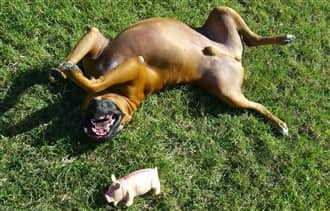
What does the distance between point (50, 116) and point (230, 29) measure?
6.17 feet

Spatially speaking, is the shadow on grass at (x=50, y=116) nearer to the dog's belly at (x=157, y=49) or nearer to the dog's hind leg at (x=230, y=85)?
the dog's belly at (x=157, y=49)

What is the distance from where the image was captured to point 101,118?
4238 mm

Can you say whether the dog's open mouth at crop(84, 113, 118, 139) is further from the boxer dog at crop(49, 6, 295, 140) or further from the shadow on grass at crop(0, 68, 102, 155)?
the shadow on grass at crop(0, 68, 102, 155)

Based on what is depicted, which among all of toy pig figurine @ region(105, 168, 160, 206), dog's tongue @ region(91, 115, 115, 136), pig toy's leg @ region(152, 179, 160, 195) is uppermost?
dog's tongue @ region(91, 115, 115, 136)

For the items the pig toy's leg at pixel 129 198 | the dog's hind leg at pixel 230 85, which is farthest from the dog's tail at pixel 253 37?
the pig toy's leg at pixel 129 198

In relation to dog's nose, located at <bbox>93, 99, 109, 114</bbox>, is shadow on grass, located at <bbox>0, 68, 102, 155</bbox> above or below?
below

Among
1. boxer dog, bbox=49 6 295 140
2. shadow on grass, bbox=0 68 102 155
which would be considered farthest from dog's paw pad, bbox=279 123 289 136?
shadow on grass, bbox=0 68 102 155

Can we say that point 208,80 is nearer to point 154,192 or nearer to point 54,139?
point 154,192

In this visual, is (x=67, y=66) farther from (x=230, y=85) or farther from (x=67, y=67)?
(x=230, y=85)

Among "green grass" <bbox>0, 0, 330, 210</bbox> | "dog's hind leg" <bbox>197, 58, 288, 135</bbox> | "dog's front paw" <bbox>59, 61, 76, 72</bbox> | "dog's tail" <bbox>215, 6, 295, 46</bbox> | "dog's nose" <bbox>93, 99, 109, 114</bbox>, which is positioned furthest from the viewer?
"dog's tail" <bbox>215, 6, 295, 46</bbox>

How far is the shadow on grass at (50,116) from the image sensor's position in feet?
14.6

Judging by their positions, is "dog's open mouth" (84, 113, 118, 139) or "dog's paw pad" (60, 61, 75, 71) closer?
"dog's paw pad" (60, 61, 75, 71)

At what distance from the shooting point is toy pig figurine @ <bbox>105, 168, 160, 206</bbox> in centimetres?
423

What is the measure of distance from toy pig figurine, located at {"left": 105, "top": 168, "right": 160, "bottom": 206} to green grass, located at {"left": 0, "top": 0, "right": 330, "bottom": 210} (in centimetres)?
15
